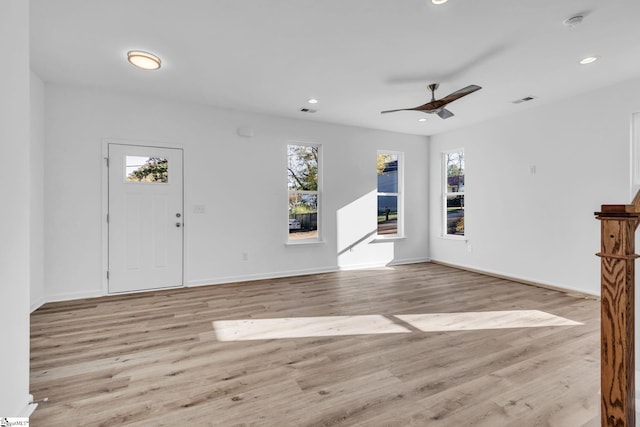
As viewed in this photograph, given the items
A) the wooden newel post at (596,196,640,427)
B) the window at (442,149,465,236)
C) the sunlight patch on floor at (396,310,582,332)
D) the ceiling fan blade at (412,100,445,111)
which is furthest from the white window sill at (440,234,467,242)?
the wooden newel post at (596,196,640,427)

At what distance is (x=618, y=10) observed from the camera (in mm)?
2303

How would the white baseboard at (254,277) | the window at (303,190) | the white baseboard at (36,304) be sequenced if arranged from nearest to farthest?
the white baseboard at (36,304)
the white baseboard at (254,277)
the window at (303,190)

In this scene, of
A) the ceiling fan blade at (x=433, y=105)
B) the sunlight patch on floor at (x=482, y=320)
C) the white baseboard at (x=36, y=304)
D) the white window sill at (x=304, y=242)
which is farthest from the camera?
the white window sill at (x=304, y=242)

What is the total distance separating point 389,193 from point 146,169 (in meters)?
4.27

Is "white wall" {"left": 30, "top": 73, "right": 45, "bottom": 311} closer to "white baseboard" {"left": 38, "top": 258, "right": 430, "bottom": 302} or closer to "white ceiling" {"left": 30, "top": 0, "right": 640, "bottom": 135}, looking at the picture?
"white baseboard" {"left": 38, "top": 258, "right": 430, "bottom": 302}

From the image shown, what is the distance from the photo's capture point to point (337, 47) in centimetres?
289

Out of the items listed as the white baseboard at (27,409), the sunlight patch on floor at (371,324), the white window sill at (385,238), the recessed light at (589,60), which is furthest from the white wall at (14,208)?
the white window sill at (385,238)

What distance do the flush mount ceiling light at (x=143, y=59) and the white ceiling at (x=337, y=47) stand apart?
8 cm

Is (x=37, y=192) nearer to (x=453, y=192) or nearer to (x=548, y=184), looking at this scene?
(x=453, y=192)

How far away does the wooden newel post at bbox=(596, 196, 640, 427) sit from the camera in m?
1.26

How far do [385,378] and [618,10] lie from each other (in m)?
3.19

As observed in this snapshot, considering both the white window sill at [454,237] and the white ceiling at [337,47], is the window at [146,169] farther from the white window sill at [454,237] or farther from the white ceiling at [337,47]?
the white window sill at [454,237]

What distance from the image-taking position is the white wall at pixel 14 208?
58.7 inches

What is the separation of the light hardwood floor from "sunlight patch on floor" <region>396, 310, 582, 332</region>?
0.17 feet
